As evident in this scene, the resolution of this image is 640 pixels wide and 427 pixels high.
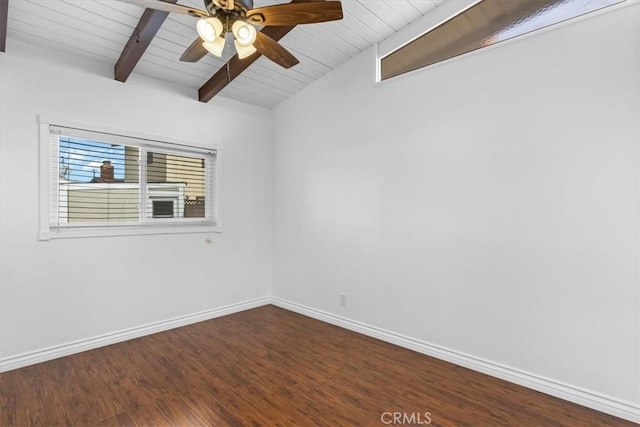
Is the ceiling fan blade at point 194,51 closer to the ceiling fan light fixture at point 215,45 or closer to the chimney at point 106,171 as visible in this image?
the ceiling fan light fixture at point 215,45

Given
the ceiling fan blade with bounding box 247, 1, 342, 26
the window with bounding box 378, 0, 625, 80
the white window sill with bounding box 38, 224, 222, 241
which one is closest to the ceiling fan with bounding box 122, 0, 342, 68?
the ceiling fan blade with bounding box 247, 1, 342, 26

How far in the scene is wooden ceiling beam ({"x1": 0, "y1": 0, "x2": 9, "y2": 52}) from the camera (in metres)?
2.09

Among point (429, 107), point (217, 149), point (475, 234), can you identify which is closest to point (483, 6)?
point (429, 107)

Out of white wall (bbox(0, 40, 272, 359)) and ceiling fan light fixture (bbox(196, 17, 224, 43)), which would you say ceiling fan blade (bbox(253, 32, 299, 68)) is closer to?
ceiling fan light fixture (bbox(196, 17, 224, 43))

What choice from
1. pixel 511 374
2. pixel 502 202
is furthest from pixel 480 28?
pixel 511 374

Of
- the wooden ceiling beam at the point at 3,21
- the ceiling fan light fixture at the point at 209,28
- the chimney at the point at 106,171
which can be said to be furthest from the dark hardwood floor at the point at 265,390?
the wooden ceiling beam at the point at 3,21

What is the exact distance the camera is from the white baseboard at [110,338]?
8.42 feet

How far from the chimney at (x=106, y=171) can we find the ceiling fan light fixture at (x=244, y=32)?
200 centimetres

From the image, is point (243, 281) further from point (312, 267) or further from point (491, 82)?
point (491, 82)

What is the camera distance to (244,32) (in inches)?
72.3

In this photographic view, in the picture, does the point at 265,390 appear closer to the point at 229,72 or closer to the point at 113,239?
the point at 113,239

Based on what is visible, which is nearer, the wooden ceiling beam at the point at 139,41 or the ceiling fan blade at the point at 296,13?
the ceiling fan blade at the point at 296,13

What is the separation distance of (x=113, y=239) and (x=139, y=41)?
175 centimetres

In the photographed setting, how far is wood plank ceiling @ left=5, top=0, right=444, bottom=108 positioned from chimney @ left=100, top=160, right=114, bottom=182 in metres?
0.91
